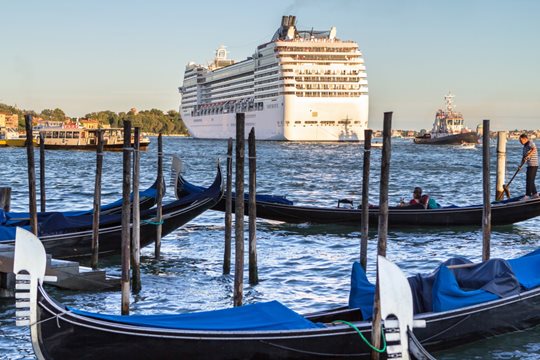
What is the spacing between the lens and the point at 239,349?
5094 mm

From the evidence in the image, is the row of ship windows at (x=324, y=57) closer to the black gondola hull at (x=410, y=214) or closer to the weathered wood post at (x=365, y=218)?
the black gondola hull at (x=410, y=214)

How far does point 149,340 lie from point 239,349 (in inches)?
21.5

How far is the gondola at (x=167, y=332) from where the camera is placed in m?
4.84

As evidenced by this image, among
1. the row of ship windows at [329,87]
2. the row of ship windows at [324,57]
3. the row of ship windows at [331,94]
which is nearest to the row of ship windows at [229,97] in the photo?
the row of ship windows at [324,57]

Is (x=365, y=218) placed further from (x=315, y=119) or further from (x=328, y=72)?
(x=328, y=72)

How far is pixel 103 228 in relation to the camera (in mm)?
9688

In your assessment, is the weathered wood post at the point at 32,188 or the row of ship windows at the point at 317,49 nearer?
the weathered wood post at the point at 32,188

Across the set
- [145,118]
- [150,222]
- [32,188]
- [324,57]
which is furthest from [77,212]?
[145,118]

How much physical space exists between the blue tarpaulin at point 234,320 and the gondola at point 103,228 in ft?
12.9

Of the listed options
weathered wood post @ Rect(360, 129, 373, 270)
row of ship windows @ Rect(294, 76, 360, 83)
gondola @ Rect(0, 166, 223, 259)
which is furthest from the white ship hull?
weathered wood post @ Rect(360, 129, 373, 270)

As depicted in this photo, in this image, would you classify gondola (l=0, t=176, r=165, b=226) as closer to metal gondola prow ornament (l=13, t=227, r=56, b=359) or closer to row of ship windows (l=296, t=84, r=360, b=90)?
metal gondola prow ornament (l=13, t=227, r=56, b=359)

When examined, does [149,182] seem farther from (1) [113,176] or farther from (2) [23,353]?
(2) [23,353]

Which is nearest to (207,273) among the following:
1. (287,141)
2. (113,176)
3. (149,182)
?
(149,182)

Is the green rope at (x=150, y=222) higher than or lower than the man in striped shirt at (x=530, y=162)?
lower
